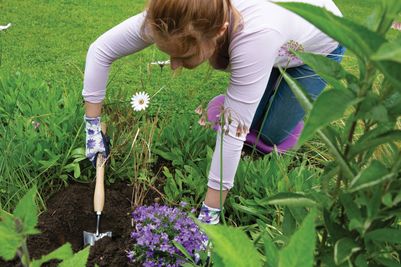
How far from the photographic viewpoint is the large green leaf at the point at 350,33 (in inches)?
22.0

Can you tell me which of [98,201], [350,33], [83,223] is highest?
[350,33]

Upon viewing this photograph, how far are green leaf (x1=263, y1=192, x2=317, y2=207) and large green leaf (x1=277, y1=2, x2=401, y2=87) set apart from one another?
0.78ft

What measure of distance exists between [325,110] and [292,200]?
0.70 ft

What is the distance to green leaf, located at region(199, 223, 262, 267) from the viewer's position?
605 mm

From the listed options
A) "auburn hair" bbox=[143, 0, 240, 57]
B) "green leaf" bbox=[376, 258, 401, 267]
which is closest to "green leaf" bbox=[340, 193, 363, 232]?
"green leaf" bbox=[376, 258, 401, 267]

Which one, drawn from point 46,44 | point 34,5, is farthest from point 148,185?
point 34,5

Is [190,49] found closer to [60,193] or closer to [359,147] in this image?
[60,193]

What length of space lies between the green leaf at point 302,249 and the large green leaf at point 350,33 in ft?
0.63

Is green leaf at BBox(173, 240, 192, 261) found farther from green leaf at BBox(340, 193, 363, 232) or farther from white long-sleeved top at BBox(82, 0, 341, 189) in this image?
green leaf at BBox(340, 193, 363, 232)

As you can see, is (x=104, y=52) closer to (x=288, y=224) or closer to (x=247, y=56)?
(x=247, y=56)

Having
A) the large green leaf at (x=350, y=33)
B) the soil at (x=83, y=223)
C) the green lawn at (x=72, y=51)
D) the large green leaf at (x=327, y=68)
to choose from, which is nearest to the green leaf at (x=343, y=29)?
the large green leaf at (x=350, y=33)

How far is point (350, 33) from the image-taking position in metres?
0.56

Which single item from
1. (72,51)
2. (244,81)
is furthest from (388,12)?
(72,51)

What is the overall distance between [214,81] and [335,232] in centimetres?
256
